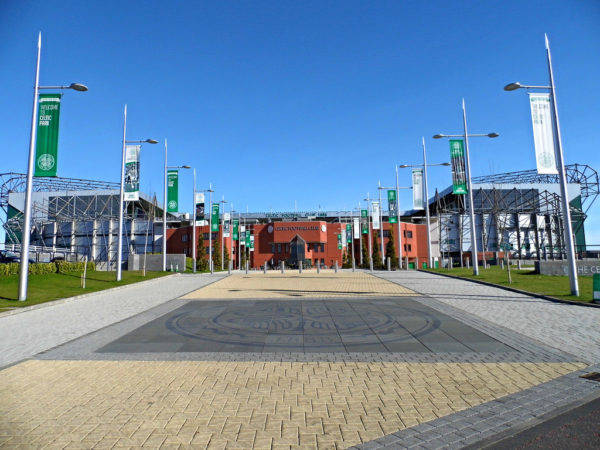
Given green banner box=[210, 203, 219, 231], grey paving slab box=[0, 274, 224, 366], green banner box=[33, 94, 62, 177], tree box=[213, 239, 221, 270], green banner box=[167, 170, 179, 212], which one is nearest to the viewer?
grey paving slab box=[0, 274, 224, 366]

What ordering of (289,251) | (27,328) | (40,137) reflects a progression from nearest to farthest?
(27,328) < (40,137) < (289,251)

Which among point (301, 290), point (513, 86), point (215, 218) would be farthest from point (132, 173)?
point (513, 86)

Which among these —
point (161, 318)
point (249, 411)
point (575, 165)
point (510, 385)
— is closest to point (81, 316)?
point (161, 318)

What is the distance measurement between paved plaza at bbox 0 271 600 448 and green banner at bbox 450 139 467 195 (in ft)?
55.2

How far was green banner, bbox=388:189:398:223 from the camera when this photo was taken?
38.0 metres

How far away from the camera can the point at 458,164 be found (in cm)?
2677

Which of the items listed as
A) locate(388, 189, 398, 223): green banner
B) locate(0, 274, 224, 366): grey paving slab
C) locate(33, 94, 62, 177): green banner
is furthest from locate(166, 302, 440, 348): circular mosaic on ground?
locate(388, 189, 398, 223): green banner

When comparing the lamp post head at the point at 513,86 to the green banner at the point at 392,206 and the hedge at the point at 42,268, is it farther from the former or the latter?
the hedge at the point at 42,268

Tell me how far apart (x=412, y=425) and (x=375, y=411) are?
49cm

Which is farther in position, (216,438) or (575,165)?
(575,165)

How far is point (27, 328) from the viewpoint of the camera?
9875 mm

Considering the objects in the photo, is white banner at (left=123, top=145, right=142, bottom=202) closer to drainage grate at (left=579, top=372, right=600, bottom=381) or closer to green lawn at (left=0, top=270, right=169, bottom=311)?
green lawn at (left=0, top=270, right=169, bottom=311)

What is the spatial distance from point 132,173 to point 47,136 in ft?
31.5

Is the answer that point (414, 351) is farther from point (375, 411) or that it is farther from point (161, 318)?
point (161, 318)
